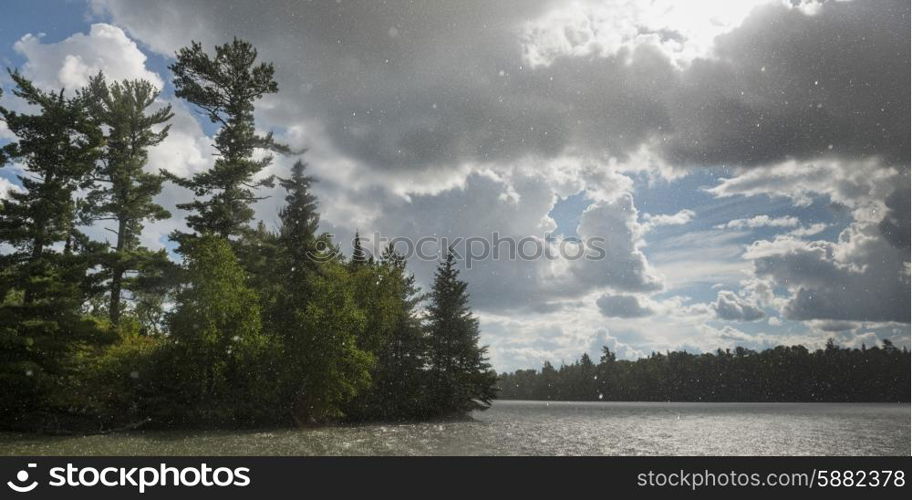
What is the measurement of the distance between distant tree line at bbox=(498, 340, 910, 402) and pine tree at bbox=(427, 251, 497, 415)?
4227 inches

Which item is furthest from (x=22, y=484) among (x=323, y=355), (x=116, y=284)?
(x=116, y=284)

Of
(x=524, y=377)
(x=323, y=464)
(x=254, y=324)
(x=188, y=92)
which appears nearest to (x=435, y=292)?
(x=254, y=324)

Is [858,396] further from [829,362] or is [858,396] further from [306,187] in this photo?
[306,187]

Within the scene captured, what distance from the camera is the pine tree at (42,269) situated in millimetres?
27719

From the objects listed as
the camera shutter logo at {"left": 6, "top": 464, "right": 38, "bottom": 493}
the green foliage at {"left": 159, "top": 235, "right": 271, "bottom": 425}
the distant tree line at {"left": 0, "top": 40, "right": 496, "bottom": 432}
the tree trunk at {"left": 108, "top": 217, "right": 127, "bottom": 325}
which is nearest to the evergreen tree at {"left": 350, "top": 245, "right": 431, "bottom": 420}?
the distant tree line at {"left": 0, "top": 40, "right": 496, "bottom": 432}

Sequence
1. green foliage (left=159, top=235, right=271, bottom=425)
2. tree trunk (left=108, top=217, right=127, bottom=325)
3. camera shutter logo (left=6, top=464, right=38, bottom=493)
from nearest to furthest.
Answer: camera shutter logo (left=6, top=464, right=38, bottom=493) → green foliage (left=159, top=235, right=271, bottom=425) → tree trunk (left=108, top=217, right=127, bottom=325)

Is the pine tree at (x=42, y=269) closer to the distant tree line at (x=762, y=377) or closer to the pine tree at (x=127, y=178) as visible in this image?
the pine tree at (x=127, y=178)

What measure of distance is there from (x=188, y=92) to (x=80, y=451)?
25067 mm

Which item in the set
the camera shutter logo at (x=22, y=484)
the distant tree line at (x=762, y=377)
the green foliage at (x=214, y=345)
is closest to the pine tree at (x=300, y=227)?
the green foliage at (x=214, y=345)

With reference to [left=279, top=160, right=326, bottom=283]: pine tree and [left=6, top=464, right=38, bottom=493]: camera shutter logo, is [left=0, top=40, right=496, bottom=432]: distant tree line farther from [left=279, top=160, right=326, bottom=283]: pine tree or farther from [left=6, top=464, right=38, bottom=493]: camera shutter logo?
[left=6, top=464, right=38, bottom=493]: camera shutter logo

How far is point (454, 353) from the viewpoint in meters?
52.7

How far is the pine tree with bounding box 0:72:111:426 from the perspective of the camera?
27719mm

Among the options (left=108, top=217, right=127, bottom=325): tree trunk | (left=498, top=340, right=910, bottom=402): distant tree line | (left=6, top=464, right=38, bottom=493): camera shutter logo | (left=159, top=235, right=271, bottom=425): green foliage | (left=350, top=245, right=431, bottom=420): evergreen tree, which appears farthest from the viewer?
(left=498, top=340, right=910, bottom=402): distant tree line

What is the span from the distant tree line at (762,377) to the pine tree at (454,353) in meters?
107
